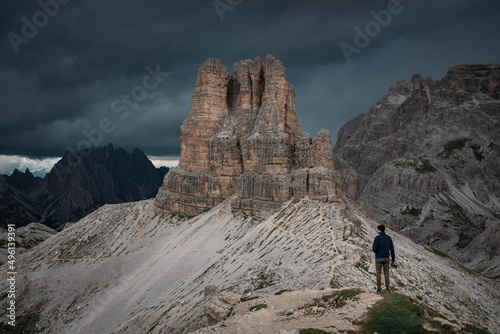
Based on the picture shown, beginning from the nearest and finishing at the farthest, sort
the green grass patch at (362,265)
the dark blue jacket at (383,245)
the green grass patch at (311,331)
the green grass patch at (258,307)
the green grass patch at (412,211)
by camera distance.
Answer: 1. the green grass patch at (311,331)
2. the dark blue jacket at (383,245)
3. the green grass patch at (258,307)
4. the green grass patch at (362,265)
5. the green grass patch at (412,211)

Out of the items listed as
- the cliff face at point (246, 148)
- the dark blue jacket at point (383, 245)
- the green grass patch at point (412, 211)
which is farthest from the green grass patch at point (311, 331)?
the green grass patch at point (412, 211)

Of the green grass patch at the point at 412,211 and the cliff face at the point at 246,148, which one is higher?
the cliff face at the point at 246,148

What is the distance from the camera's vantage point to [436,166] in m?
199

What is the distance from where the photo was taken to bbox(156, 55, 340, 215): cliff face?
71875mm

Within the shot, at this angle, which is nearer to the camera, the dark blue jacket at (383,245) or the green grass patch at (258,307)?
the dark blue jacket at (383,245)

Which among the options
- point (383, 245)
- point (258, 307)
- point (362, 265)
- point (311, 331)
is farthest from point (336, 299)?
point (362, 265)

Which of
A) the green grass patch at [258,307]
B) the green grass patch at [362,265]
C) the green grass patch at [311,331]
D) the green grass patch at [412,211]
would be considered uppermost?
the green grass patch at [311,331]

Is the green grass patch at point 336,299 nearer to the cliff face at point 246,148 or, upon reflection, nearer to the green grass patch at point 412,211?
the cliff face at point 246,148

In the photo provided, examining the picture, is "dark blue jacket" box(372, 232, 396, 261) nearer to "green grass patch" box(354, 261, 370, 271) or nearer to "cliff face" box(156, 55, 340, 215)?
"green grass patch" box(354, 261, 370, 271)

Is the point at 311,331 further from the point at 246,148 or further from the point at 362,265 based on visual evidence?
the point at 246,148

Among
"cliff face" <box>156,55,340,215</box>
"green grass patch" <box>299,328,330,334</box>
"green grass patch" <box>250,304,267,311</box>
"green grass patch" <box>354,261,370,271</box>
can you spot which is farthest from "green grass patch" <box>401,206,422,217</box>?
"green grass patch" <box>299,328,330,334</box>

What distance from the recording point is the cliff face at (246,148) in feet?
236

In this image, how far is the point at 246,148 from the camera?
262 ft

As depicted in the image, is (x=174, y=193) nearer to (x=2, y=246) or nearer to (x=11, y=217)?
(x=2, y=246)
